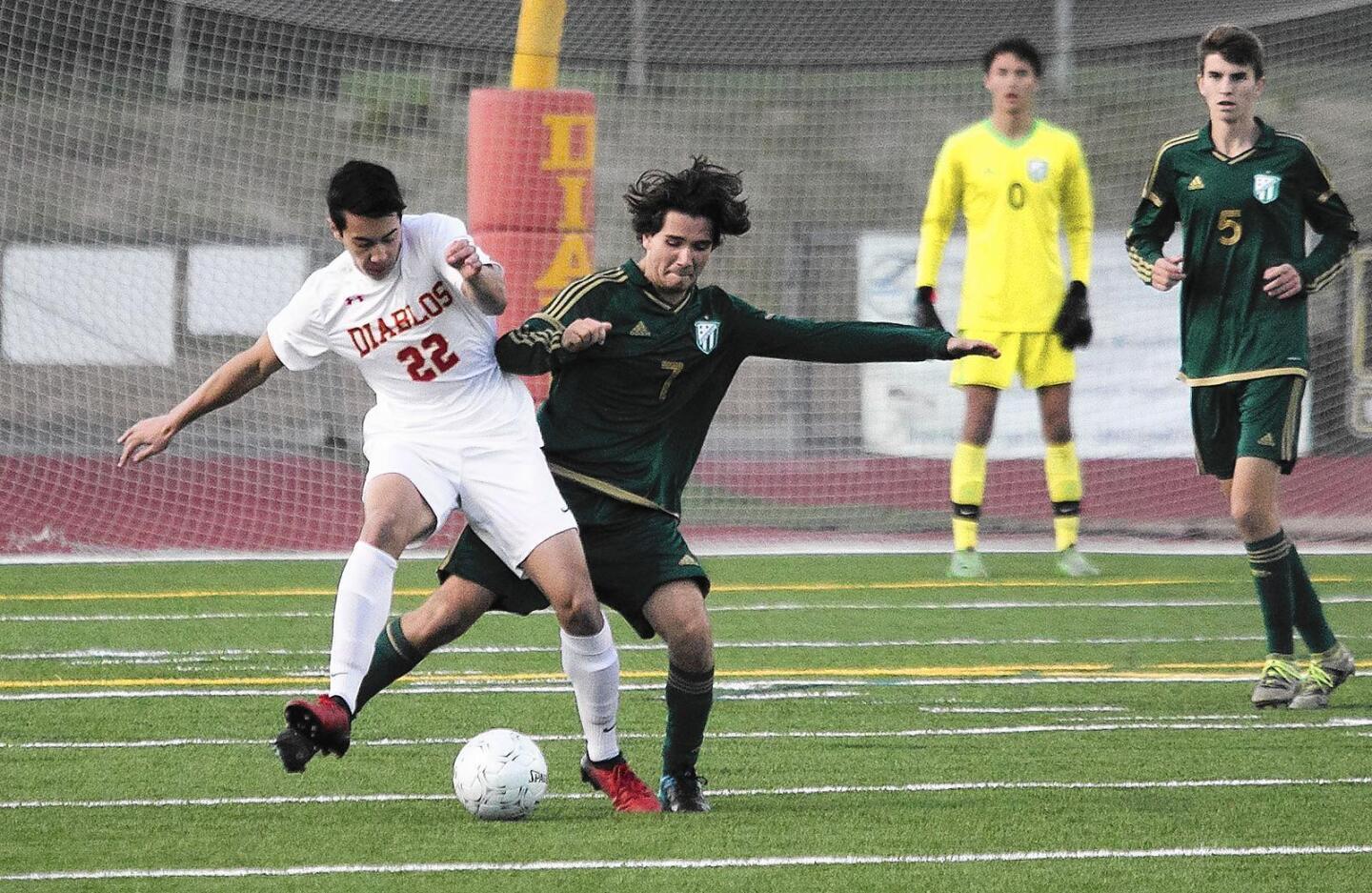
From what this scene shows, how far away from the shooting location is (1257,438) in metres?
6.42

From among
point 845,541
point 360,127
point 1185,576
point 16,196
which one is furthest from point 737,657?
point 16,196

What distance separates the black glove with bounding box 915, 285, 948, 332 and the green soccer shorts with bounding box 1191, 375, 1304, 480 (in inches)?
74.1

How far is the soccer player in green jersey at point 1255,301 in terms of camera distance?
21.1ft

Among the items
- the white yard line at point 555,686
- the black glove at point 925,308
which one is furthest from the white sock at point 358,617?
the black glove at point 925,308

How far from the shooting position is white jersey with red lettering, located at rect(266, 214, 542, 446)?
5383mm

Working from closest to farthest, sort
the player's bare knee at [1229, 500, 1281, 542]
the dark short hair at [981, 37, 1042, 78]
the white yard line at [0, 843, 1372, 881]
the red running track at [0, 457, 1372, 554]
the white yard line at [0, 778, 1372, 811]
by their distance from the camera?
the white yard line at [0, 843, 1372, 881] → the white yard line at [0, 778, 1372, 811] → the player's bare knee at [1229, 500, 1281, 542] → the dark short hair at [981, 37, 1042, 78] → the red running track at [0, 457, 1372, 554]

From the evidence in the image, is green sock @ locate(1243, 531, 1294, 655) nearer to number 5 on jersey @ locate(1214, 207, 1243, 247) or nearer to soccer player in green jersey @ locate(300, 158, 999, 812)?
number 5 on jersey @ locate(1214, 207, 1243, 247)

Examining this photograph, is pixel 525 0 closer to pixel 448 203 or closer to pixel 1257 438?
pixel 1257 438

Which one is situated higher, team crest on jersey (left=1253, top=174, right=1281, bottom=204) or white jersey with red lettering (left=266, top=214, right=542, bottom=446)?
team crest on jersey (left=1253, top=174, right=1281, bottom=204)

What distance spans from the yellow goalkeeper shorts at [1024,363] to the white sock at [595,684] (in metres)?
4.94

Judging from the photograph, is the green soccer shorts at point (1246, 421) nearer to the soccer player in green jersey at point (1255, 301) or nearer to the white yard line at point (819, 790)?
the soccer player in green jersey at point (1255, 301)

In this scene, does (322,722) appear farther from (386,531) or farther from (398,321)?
(398,321)

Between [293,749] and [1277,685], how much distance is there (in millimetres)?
3217

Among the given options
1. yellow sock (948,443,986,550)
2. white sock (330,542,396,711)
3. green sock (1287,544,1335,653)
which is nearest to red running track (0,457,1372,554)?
yellow sock (948,443,986,550)
